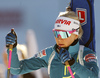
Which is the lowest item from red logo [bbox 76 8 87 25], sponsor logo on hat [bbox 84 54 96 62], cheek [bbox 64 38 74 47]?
sponsor logo on hat [bbox 84 54 96 62]

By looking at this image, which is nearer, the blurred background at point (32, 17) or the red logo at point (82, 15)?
the red logo at point (82, 15)

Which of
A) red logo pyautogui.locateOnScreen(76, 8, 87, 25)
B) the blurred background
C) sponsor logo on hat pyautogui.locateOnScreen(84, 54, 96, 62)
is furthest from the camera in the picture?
the blurred background

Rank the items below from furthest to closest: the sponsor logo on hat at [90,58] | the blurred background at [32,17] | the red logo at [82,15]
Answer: the blurred background at [32,17] < the red logo at [82,15] < the sponsor logo on hat at [90,58]

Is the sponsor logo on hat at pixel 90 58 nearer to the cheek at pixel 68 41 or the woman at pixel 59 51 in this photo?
the woman at pixel 59 51

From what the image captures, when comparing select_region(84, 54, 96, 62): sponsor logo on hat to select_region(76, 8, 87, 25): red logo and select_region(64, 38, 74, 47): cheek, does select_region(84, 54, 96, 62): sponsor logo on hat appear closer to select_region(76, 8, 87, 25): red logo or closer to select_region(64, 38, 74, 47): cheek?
select_region(64, 38, 74, 47): cheek

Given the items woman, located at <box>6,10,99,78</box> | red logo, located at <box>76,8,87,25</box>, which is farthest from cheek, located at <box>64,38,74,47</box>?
red logo, located at <box>76,8,87,25</box>

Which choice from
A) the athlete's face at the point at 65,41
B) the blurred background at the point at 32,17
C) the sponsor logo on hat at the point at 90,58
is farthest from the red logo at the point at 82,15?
the blurred background at the point at 32,17

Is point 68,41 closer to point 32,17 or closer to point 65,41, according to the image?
point 65,41

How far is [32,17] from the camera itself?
9.22 metres

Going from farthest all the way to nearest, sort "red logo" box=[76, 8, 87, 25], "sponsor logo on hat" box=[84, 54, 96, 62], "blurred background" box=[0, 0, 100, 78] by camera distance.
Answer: "blurred background" box=[0, 0, 100, 78] < "red logo" box=[76, 8, 87, 25] < "sponsor logo on hat" box=[84, 54, 96, 62]

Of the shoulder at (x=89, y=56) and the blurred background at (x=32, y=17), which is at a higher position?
the shoulder at (x=89, y=56)

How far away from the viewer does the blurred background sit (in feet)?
27.5

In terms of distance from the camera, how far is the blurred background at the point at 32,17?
8.38 meters

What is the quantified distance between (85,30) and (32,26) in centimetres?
518
